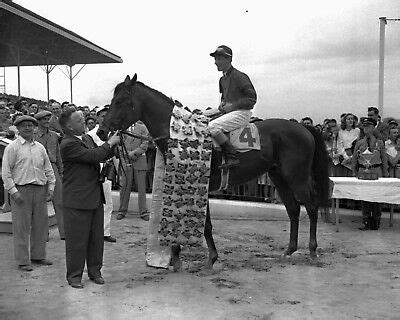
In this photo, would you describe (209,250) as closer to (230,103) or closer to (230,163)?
(230,163)

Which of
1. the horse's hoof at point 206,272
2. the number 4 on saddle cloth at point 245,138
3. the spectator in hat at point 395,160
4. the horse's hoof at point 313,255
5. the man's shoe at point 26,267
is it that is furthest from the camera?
the spectator in hat at point 395,160

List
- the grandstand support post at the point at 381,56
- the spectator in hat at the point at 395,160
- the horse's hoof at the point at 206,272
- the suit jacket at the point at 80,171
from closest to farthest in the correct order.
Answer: the suit jacket at the point at 80,171, the horse's hoof at the point at 206,272, the spectator in hat at the point at 395,160, the grandstand support post at the point at 381,56

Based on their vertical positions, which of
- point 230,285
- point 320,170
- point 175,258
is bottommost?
point 230,285

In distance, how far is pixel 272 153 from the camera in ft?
21.6

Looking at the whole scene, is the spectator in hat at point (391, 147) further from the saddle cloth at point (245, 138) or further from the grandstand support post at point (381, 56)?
the grandstand support post at point (381, 56)

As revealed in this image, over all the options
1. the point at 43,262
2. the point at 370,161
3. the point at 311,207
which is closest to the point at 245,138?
the point at 311,207

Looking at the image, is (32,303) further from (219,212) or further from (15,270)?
(219,212)

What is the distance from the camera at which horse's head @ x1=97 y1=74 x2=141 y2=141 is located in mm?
5652

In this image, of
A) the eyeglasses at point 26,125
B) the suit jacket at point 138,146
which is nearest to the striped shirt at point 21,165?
the eyeglasses at point 26,125

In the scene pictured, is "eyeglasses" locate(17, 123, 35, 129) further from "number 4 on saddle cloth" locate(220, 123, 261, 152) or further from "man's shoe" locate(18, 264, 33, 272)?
"number 4 on saddle cloth" locate(220, 123, 261, 152)

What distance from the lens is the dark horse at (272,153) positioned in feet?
19.0

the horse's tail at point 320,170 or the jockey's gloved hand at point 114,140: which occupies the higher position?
the jockey's gloved hand at point 114,140

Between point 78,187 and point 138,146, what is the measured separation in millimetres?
4080

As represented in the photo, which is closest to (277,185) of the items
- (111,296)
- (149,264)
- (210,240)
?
(210,240)
